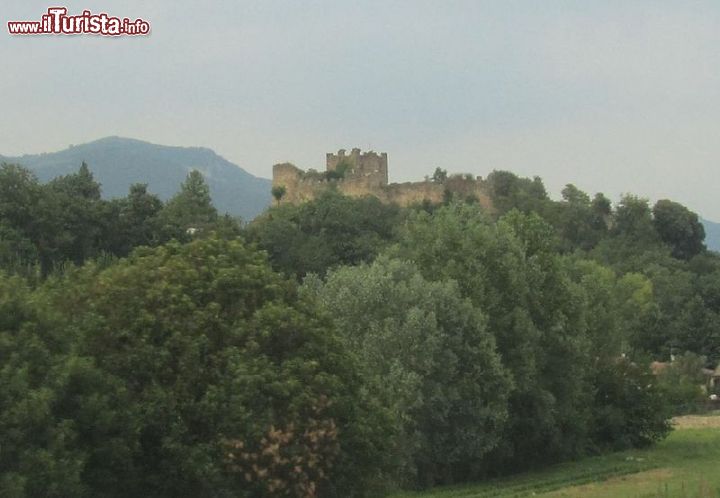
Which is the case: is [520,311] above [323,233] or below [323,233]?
below

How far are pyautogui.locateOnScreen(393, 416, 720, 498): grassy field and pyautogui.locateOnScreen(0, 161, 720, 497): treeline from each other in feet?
3.46

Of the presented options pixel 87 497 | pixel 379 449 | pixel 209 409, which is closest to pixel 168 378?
pixel 209 409

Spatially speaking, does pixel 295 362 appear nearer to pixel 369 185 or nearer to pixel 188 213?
pixel 188 213

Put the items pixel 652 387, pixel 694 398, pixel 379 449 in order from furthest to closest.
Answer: pixel 694 398
pixel 652 387
pixel 379 449

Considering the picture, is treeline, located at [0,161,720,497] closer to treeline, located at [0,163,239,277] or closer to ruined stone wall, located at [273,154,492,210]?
treeline, located at [0,163,239,277]

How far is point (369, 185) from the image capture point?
10825cm

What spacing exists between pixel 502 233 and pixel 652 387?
11256 millimetres

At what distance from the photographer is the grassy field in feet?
96.3

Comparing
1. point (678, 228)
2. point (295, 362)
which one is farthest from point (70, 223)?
point (678, 228)

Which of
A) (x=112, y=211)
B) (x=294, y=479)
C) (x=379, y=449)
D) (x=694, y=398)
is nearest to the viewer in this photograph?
(x=294, y=479)

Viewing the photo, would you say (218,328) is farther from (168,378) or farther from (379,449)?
(379,449)

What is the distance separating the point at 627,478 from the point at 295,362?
655 inches

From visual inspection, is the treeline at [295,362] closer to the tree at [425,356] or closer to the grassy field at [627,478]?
the tree at [425,356]

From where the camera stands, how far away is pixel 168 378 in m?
20.0
